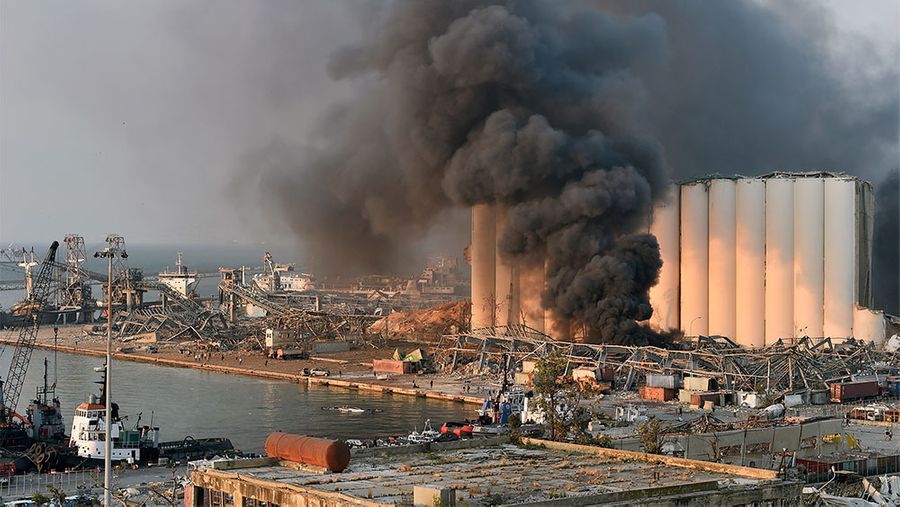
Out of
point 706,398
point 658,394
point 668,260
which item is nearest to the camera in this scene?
point 706,398

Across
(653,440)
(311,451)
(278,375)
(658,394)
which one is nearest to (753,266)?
(658,394)

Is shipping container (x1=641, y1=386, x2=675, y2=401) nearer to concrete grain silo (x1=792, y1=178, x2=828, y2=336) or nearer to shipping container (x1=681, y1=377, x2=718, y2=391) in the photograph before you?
shipping container (x1=681, y1=377, x2=718, y2=391)

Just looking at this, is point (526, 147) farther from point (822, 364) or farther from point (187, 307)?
point (187, 307)

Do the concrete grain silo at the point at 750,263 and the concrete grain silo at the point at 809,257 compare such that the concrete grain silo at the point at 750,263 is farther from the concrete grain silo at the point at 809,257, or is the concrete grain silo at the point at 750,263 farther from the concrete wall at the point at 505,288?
the concrete wall at the point at 505,288

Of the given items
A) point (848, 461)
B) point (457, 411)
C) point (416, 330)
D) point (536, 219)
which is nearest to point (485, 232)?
point (536, 219)

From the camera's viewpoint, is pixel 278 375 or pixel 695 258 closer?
pixel 278 375

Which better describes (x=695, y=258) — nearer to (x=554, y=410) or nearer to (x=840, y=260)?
(x=840, y=260)

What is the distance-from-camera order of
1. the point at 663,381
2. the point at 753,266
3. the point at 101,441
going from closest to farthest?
1. the point at 101,441
2. the point at 663,381
3. the point at 753,266
